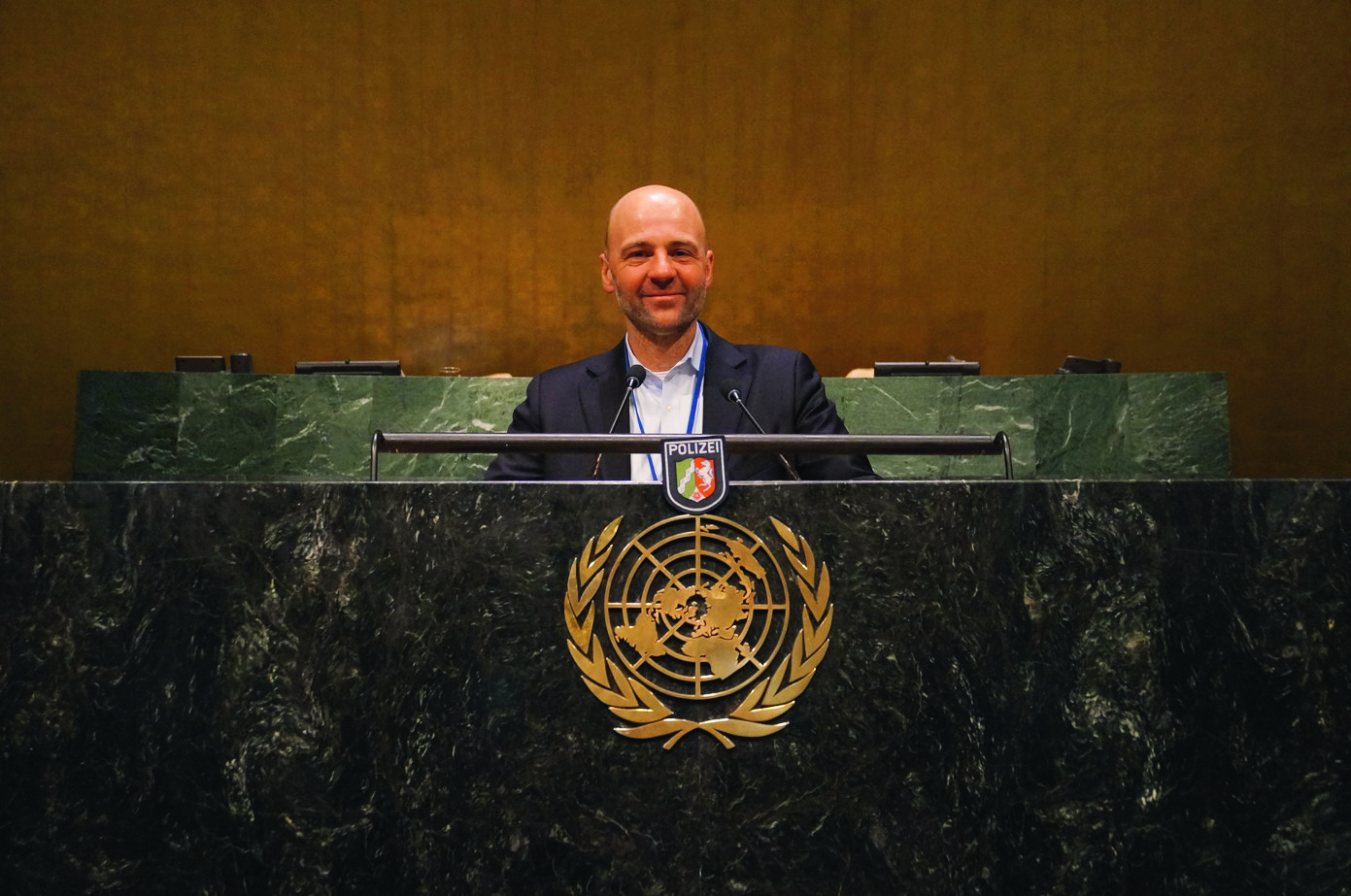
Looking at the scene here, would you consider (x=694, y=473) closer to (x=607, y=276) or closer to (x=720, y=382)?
(x=720, y=382)

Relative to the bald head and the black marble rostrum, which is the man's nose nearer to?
the bald head

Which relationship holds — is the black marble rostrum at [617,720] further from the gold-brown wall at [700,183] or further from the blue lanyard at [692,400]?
the gold-brown wall at [700,183]

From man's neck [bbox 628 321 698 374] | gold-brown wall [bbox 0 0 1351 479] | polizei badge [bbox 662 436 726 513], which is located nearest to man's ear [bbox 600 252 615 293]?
man's neck [bbox 628 321 698 374]

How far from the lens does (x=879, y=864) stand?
141cm

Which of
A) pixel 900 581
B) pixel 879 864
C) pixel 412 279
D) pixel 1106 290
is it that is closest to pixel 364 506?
pixel 900 581

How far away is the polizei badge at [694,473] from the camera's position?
1.44 metres

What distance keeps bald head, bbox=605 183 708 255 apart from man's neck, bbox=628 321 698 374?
20 cm

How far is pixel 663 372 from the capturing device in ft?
8.15

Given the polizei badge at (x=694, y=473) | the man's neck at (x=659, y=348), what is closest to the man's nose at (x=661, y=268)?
the man's neck at (x=659, y=348)

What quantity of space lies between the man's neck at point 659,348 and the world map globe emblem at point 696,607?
1060 millimetres

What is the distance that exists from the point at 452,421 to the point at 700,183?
2159 millimetres

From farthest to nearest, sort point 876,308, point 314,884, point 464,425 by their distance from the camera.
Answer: point 876,308 → point 464,425 → point 314,884

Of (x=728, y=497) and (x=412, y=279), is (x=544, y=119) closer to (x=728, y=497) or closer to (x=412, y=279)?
(x=412, y=279)

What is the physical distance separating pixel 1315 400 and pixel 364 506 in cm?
455
